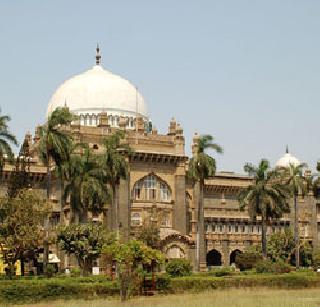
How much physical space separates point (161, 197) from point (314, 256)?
58.7 feet

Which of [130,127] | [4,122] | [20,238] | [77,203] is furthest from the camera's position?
[130,127]

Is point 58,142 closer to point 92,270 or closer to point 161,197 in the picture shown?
point 92,270

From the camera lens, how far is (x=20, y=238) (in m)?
51.2

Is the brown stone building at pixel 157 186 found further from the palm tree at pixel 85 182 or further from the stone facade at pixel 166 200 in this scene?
the palm tree at pixel 85 182

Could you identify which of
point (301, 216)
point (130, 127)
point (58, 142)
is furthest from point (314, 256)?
point (58, 142)

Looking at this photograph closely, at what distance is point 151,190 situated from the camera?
7994 cm

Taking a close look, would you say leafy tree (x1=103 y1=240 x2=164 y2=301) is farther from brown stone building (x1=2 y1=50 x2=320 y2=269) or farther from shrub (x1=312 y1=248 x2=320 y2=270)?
shrub (x1=312 y1=248 x2=320 y2=270)

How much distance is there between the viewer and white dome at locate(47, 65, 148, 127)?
88.2 m

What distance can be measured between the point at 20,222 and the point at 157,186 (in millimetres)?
30490

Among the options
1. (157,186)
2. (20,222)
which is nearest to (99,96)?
(157,186)

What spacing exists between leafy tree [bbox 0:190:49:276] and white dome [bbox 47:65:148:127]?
35.7 metres

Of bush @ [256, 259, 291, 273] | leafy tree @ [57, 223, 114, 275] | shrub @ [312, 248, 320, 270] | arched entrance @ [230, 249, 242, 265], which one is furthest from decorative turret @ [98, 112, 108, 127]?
shrub @ [312, 248, 320, 270]

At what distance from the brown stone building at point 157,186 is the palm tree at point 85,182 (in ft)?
38.6

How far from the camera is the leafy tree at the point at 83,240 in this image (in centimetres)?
5700
